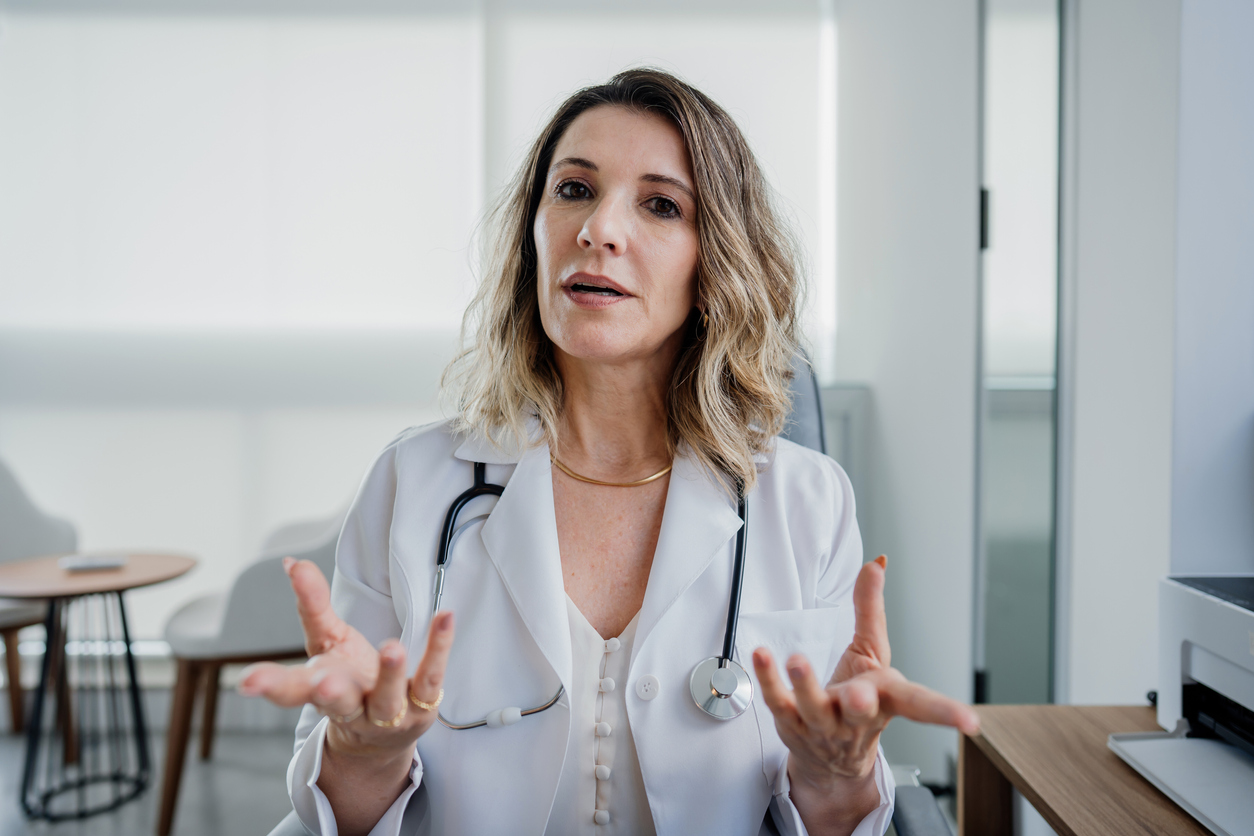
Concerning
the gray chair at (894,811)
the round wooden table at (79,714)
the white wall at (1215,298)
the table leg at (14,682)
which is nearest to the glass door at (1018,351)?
the white wall at (1215,298)

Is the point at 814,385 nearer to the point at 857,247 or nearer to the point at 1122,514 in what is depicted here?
the point at 1122,514

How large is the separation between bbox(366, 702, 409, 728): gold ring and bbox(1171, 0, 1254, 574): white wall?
116cm

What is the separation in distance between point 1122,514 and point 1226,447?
22 cm

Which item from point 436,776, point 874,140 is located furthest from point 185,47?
point 436,776

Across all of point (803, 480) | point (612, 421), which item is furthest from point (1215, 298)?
point (612, 421)

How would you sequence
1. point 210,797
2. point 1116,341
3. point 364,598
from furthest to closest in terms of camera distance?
point 210,797, point 1116,341, point 364,598

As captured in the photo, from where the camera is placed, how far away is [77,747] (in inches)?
98.7

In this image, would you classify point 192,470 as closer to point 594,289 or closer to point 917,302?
point 594,289

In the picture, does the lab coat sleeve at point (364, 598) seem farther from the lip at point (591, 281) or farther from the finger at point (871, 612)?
the finger at point (871, 612)

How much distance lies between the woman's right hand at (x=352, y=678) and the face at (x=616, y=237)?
0.49 metres

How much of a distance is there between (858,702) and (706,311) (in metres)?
0.67

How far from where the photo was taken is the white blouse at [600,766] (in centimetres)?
93

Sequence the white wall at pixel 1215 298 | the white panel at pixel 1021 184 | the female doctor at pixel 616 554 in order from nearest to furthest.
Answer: the female doctor at pixel 616 554
the white wall at pixel 1215 298
the white panel at pixel 1021 184

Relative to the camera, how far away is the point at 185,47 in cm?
278
